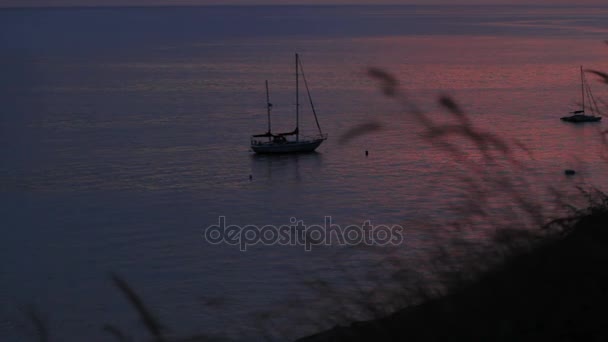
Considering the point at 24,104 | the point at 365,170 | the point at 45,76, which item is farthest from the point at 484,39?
the point at 365,170

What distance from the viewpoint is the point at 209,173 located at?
3397 cm

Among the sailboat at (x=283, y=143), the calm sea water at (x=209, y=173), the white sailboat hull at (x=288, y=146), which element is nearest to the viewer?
the calm sea water at (x=209, y=173)

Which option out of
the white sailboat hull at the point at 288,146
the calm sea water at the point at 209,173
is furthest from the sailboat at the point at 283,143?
the calm sea water at the point at 209,173

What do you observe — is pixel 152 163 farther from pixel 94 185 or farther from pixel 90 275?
pixel 90 275

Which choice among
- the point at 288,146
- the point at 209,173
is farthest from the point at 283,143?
the point at 209,173

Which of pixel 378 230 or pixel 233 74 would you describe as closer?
pixel 378 230

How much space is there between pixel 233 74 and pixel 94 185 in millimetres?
40986

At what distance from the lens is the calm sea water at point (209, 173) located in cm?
1847

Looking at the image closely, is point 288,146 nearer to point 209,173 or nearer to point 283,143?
point 283,143

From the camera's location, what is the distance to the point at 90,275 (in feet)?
70.3

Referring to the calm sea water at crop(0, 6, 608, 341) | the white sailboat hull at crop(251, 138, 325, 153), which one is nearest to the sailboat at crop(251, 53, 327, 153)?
the white sailboat hull at crop(251, 138, 325, 153)

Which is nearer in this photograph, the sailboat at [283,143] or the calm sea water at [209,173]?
→ the calm sea water at [209,173]

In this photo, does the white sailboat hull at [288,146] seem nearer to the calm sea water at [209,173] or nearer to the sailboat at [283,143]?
the sailboat at [283,143]

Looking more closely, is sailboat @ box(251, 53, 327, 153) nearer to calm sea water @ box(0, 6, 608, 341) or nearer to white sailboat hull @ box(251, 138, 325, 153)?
white sailboat hull @ box(251, 138, 325, 153)
